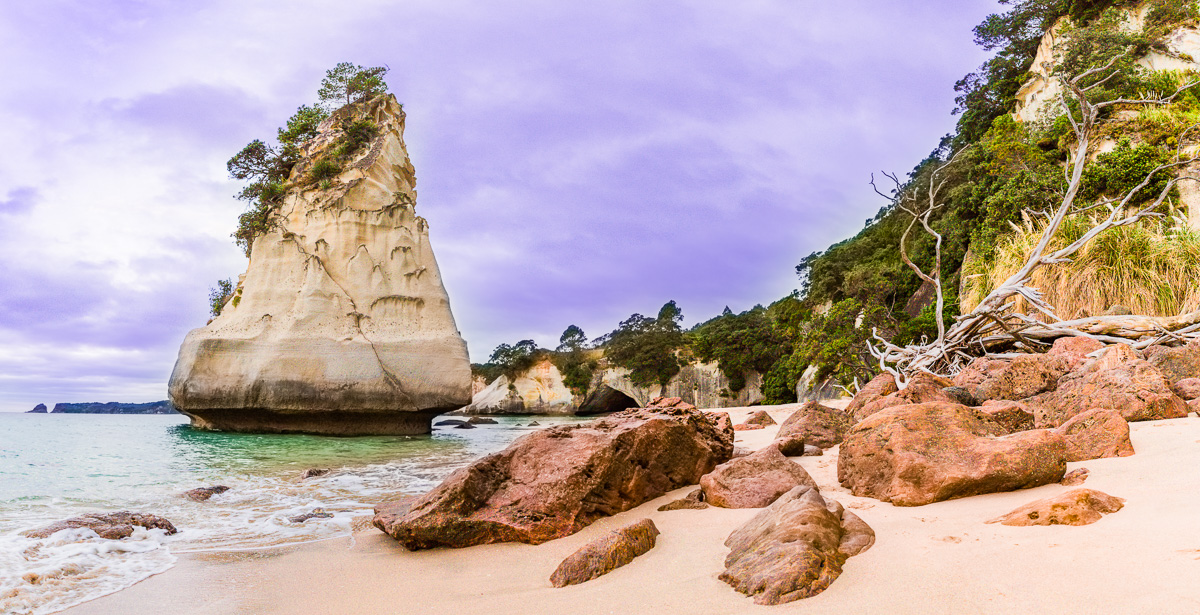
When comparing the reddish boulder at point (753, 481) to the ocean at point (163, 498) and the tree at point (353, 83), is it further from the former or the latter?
the tree at point (353, 83)

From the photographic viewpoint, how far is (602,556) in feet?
9.27

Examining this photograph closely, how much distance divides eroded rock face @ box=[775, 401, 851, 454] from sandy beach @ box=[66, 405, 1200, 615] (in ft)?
6.04

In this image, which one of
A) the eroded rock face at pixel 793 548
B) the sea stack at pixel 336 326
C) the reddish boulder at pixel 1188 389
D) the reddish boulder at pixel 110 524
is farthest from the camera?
the sea stack at pixel 336 326

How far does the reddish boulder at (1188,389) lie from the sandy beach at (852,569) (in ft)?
4.10

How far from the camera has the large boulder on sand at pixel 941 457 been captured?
3.04 meters

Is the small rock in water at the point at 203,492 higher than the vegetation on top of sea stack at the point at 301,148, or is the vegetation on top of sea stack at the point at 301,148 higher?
the vegetation on top of sea stack at the point at 301,148

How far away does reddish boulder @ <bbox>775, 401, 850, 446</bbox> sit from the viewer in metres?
5.99

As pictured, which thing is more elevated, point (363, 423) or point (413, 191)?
point (413, 191)

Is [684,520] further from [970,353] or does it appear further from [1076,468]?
[970,353]

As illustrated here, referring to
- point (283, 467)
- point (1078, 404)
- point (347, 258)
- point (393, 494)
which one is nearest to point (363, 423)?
point (347, 258)

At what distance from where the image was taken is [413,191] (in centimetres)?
2325

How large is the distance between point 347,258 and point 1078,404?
65.0ft

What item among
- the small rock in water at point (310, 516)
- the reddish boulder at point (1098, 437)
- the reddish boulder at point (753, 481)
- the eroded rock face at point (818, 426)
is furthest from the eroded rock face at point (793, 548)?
the small rock in water at point (310, 516)

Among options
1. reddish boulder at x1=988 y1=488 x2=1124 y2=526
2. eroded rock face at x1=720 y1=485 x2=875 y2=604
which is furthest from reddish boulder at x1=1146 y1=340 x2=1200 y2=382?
eroded rock face at x1=720 y1=485 x2=875 y2=604
